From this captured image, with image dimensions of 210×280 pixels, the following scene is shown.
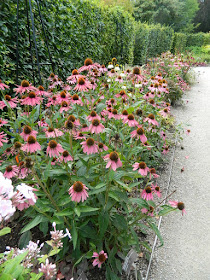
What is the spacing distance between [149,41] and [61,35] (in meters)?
9.57

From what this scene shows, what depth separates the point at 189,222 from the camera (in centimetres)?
233

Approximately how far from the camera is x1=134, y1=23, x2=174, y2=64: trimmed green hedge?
33.1 ft

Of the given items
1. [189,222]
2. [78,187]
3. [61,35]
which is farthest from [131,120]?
[61,35]

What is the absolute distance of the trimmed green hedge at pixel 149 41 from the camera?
33.1 ft

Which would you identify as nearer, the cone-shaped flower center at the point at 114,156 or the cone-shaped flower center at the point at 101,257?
the cone-shaped flower center at the point at 114,156

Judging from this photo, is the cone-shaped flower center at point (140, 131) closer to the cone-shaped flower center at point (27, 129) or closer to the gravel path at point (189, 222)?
the cone-shaped flower center at point (27, 129)

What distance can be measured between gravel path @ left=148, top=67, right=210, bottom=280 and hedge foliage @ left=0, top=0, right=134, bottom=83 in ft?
7.98

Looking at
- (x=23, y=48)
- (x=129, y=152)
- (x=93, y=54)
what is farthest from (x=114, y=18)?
(x=129, y=152)

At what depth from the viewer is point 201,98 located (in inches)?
257

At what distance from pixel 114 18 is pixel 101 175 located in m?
6.22

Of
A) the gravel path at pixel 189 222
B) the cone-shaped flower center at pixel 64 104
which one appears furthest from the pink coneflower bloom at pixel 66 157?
the gravel path at pixel 189 222

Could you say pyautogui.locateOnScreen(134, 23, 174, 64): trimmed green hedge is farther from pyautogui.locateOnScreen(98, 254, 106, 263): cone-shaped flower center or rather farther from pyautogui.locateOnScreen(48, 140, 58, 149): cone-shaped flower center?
pyautogui.locateOnScreen(98, 254, 106, 263): cone-shaped flower center

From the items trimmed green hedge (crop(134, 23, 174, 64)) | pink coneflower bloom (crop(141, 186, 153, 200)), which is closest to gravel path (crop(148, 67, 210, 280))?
pink coneflower bloom (crop(141, 186, 153, 200))

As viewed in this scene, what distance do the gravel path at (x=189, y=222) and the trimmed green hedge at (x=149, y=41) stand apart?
6815mm
